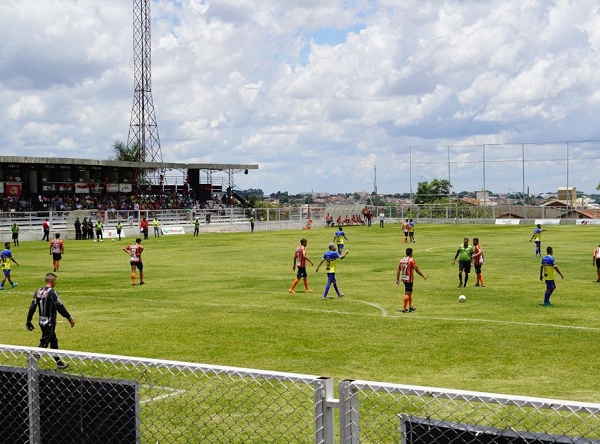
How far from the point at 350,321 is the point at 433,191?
103 m

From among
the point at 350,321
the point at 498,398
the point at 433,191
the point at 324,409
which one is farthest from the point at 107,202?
the point at 498,398

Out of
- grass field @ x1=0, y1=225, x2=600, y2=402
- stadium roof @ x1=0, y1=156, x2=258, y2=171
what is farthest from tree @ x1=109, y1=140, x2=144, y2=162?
grass field @ x1=0, y1=225, x2=600, y2=402

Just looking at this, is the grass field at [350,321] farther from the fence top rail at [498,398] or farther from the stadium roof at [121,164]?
the stadium roof at [121,164]

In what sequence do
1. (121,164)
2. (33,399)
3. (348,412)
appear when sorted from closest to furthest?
(348,412) → (33,399) → (121,164)

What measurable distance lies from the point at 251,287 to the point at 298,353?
45.5ft

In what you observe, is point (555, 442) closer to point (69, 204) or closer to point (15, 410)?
point (15, 410)

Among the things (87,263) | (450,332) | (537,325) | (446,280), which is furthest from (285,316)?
(87,263)

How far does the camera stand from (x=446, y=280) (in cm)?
3356

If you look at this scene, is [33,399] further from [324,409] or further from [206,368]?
[324,409]

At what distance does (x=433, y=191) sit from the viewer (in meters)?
123

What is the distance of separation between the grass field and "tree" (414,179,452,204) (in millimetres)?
61029

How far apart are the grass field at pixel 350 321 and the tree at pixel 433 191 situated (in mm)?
61029

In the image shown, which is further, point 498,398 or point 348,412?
point 348,412

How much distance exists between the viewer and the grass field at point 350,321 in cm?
1648
